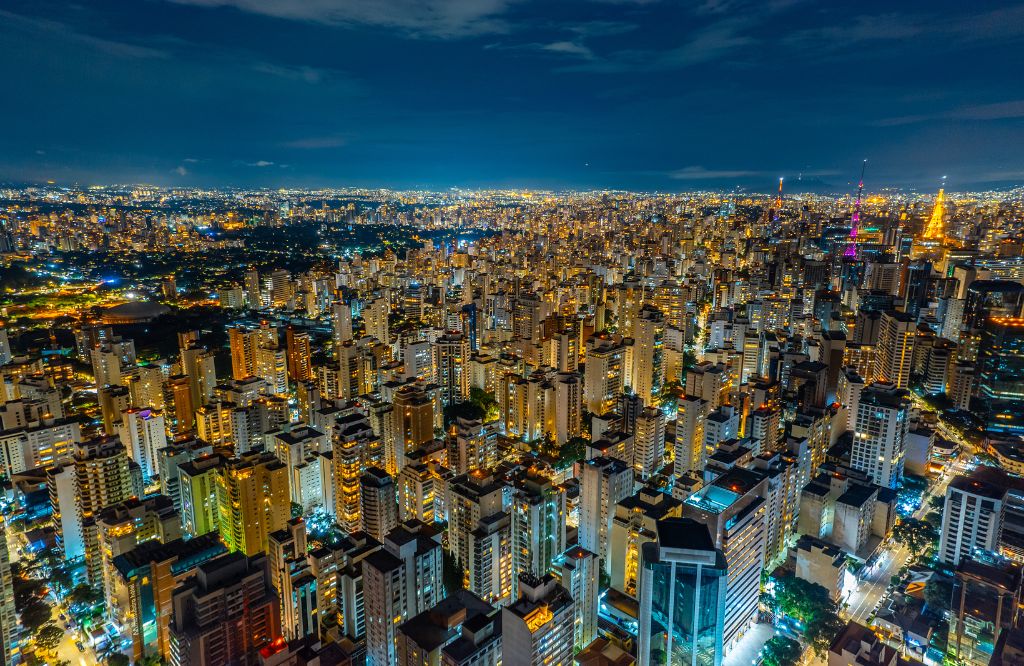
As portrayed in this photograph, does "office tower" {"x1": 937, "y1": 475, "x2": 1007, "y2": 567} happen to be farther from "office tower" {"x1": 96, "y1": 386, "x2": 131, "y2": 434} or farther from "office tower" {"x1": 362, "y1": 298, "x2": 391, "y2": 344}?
"office tower" {"x1": 96, "y1": 386, "x2": 131, "y2": 434}

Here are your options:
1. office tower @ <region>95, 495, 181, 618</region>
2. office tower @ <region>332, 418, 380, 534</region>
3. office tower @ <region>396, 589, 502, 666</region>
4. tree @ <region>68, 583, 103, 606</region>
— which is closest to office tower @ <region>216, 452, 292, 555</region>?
office tower @ <region>95, 495, 181, 618</region>

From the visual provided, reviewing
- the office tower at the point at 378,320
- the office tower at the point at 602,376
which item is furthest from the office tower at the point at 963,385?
the office tower at the point at 378,320

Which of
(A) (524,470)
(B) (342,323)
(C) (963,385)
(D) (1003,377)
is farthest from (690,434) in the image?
(B) (342,323)

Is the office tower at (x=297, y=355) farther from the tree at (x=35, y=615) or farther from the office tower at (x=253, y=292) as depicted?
the office tower at (x=253, y=292)

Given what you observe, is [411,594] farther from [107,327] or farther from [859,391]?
[107,327]

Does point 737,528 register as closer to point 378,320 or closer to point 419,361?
point 419,361

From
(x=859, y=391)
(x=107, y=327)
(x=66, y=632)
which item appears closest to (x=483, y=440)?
(x=66, y=632)

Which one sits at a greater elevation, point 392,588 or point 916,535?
point 392,588
